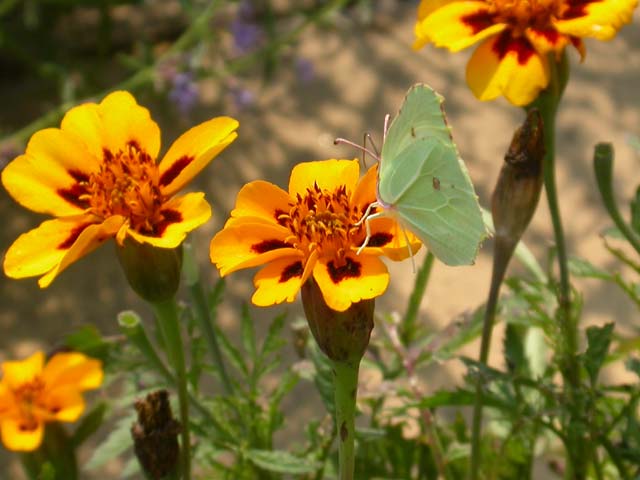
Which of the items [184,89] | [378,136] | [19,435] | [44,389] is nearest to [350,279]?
[19,435]

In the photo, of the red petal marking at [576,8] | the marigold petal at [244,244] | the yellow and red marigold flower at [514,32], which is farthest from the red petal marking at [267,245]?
the red petal marking at [576,8]

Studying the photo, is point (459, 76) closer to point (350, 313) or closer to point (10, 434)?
point (10, 434)

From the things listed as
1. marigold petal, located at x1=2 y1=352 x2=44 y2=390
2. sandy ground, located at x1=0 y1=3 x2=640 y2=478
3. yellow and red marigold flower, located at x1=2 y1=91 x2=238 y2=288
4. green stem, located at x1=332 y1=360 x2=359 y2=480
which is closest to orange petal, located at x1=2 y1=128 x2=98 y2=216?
yellow and red marigold flower, located at x1=2 y1=91 x2=238 y2=288

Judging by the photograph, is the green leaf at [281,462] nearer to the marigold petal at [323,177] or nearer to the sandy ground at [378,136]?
the marigold petal at [323,177]

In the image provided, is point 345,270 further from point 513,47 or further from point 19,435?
point 19,435

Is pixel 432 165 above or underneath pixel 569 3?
underneath

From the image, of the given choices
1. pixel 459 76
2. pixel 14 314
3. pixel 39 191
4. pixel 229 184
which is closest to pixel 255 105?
pixel 229 184
